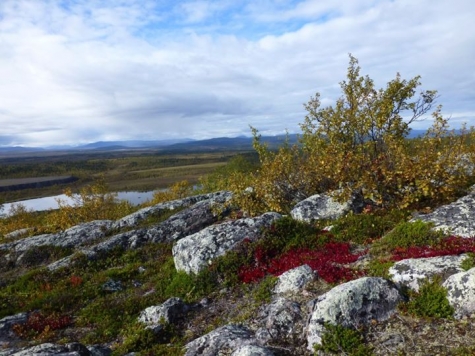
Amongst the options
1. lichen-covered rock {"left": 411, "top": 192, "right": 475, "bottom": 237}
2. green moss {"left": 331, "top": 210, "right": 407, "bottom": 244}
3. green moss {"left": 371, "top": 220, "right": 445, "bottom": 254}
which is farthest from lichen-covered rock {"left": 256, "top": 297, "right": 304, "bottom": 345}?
lichen-covered rock {"left": 411, "top": 192, "right": 475, "bottom": 237}

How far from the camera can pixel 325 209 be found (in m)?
22.0

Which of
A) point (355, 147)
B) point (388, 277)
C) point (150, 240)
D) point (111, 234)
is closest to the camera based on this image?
point (388, 277)

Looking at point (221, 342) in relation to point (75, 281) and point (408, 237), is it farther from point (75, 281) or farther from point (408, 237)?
Answer: point (75, 281)

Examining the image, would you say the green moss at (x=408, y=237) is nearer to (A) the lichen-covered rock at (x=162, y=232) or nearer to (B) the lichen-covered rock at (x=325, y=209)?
(B) the lichen-covered rock at (x=325, y=209)

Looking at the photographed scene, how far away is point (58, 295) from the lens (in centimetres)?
1888

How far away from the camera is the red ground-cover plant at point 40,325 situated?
15133 mm

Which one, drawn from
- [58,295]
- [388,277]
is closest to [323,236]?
[388,277]

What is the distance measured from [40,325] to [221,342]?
1014 centimetres

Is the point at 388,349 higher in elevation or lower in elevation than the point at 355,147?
lower

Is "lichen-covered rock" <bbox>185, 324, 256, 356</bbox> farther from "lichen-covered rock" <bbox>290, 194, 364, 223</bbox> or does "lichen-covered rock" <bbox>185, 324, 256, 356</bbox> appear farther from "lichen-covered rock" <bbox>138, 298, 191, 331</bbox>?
"lichen-covered rock" <bbox>290, 194, 364, 223</bbox>

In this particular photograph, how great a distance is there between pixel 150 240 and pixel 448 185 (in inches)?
832

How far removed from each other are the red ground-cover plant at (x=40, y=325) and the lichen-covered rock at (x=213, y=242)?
623 cm

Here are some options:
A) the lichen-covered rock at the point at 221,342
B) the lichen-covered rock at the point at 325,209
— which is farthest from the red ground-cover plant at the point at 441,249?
the lichen-covered rock at the point at 221,342

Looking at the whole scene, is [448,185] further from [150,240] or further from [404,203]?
[150,240]
